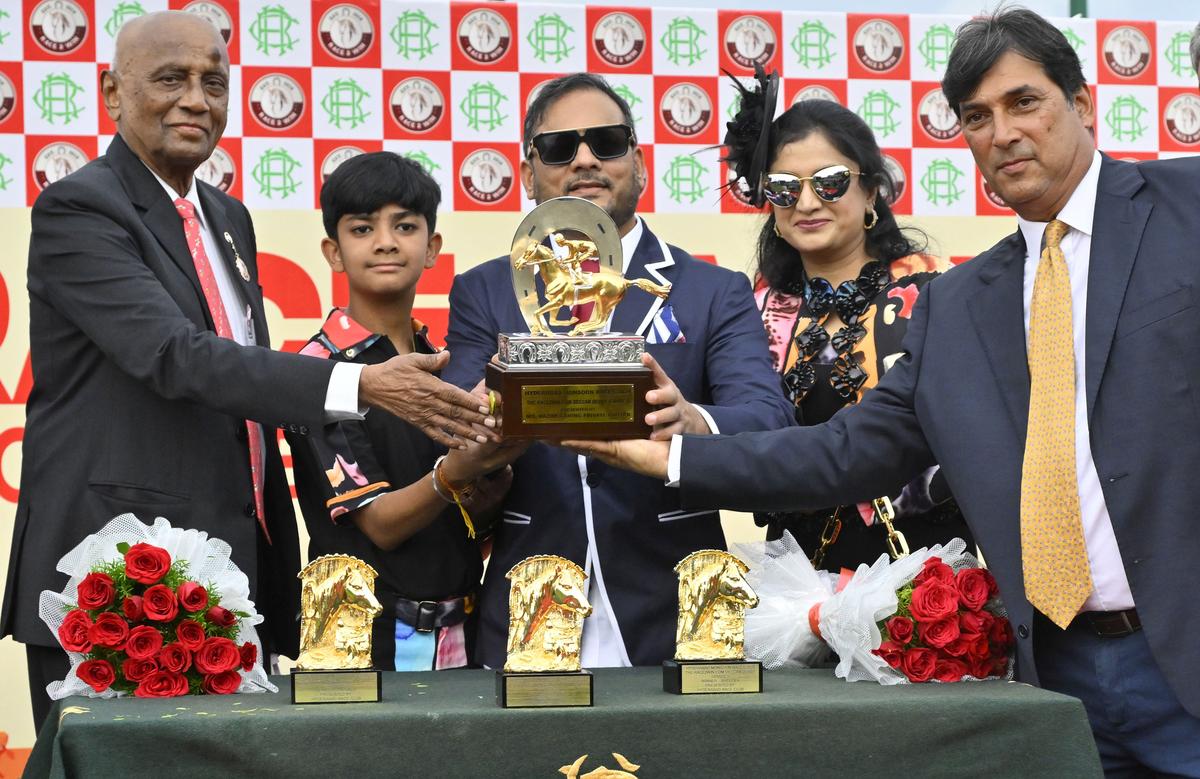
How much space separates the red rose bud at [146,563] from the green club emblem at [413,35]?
2428 millimetres

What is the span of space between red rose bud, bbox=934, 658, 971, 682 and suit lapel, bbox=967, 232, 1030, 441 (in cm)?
47

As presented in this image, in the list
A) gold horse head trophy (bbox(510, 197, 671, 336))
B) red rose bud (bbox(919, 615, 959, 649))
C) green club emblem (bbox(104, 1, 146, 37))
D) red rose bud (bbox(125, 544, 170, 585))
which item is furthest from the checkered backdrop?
red rose bud (bbox(919, 615, 959, 649))

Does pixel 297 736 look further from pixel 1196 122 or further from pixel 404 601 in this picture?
pixel 1196 122

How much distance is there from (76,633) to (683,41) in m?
2.99

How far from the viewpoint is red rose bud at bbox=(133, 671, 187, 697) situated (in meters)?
2.55

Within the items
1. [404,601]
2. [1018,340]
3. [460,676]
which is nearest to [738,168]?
[1018,340]

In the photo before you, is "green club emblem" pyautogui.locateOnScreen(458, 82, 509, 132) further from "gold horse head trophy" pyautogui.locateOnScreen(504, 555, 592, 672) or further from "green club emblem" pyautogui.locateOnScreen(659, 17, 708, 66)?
"gold horse head trophy" pyautogui.locateOnScreen(504, 555, 592, 672)

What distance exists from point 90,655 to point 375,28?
2616 millimetres

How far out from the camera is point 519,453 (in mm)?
3008

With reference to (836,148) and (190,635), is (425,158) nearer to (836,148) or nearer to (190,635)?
(836,148)

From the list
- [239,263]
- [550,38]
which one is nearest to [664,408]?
[239,263]

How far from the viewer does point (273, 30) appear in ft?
14.9

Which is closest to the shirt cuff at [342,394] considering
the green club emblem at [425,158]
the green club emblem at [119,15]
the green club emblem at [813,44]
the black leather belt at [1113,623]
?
the black leather belt at [1113,623]

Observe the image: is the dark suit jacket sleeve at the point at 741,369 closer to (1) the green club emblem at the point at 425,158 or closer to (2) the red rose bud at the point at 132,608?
(2) the red rose bud at the point at 132,608
